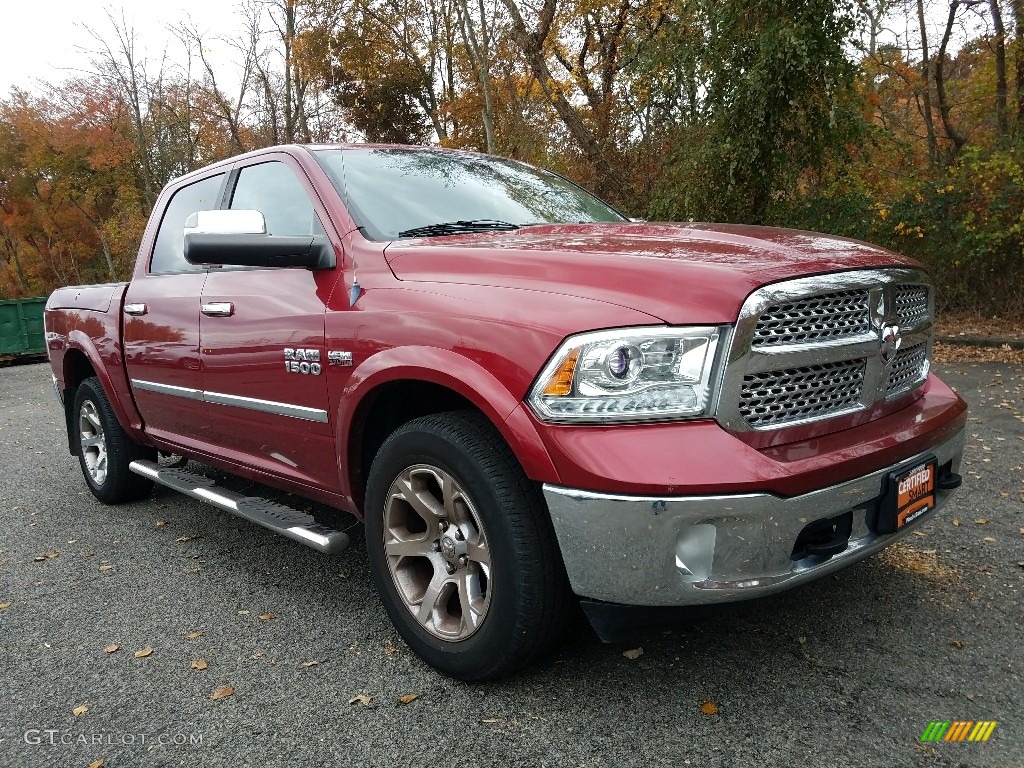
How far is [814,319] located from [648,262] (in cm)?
50

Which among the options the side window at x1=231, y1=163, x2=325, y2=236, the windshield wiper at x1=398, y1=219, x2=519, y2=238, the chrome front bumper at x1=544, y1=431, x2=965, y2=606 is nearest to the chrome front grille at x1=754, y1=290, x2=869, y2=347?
the chrome front bumper at x1=544, y1=431, x2=965, y2=606

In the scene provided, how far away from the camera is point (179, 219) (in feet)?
13.9

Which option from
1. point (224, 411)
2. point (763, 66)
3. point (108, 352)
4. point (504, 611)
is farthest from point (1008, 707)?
point (763, 66)

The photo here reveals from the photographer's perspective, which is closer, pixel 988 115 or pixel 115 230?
pixel 988 115

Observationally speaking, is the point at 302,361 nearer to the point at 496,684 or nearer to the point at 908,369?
the point at 496,684

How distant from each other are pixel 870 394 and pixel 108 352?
410 cm

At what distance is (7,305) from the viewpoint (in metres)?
17.4

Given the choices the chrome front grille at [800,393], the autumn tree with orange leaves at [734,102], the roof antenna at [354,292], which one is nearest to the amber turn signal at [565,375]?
the chrome front grille at [800,393]

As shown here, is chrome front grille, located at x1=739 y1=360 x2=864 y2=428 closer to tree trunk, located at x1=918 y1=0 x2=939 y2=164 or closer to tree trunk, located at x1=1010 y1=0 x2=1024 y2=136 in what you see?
tree trunk, located at x1=1010 y1=0 x2=1024 y2=136

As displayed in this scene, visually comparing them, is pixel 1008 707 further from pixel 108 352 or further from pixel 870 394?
pixel 108 352

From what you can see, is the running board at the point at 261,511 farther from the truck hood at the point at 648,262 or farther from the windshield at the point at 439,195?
the windshield at the point at 439,195

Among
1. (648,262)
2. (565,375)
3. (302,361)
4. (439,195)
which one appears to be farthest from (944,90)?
(565,375)

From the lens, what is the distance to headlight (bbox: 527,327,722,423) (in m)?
1.97

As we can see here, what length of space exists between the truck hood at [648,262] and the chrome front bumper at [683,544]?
499 mm
